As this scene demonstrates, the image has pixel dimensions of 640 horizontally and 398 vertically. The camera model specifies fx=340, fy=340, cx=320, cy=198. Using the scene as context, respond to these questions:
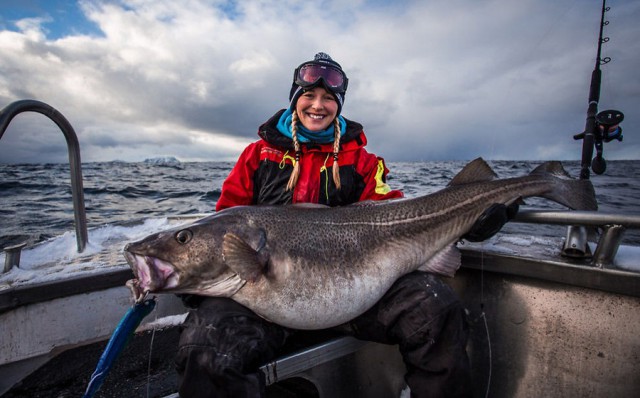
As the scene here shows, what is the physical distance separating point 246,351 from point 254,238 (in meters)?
0.70

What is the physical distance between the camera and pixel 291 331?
246cm

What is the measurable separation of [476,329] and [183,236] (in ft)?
8.10

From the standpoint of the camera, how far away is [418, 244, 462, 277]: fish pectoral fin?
8.57ft

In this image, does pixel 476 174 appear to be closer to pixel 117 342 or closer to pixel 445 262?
pixel 445 262

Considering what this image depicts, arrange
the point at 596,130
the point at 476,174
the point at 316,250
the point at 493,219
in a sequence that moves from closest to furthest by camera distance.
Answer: the point at 316,250 → the point at 493,219 → the point at 476,174 → the point at 596,130

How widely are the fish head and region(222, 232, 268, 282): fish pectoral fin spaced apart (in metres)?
0.10

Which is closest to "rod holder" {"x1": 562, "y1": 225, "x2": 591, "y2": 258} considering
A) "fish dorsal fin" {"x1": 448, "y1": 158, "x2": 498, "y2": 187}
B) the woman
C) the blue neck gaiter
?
the woman

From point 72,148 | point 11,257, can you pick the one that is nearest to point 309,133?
point 72,148

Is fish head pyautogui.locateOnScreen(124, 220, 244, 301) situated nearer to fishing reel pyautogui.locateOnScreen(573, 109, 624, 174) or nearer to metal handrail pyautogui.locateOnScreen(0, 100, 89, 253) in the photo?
metal handrail pyautogui.locateOnScreen(0, 100, 89, 253)

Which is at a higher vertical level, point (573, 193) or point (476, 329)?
point (573, 193)

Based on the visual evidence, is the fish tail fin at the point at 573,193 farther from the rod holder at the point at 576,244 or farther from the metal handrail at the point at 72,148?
the metal handrail at the point at 72,148

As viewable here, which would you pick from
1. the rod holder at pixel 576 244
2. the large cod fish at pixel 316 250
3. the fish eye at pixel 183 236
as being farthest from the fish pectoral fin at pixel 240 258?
the rod holder at pixel 576 244

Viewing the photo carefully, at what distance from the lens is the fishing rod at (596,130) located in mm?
3975

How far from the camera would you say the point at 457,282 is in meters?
3.00
